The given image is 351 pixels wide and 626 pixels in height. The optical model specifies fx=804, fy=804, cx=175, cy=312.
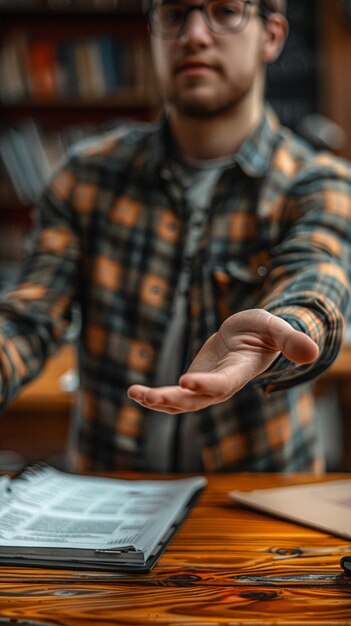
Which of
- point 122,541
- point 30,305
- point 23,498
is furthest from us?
point 30,305

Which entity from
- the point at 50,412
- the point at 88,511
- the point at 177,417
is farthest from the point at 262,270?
the point at 50,412

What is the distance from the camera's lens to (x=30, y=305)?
4.32 feet

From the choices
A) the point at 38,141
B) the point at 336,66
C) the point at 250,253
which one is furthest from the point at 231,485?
the point at 336,66

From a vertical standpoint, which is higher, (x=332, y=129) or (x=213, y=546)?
(x=213, y=546)

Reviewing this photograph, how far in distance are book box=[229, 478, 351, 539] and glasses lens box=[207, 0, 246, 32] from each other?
2.39 feet

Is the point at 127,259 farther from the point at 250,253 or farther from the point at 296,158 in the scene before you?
the point at 296,158

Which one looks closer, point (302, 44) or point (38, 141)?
point (38, 141)

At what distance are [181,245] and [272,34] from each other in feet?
1.30

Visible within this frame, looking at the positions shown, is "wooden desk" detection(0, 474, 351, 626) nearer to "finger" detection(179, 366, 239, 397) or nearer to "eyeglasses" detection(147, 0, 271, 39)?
"finger" detection(179, 366, 239, 397)

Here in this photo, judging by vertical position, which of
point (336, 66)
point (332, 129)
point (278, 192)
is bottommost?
point (332, 129)

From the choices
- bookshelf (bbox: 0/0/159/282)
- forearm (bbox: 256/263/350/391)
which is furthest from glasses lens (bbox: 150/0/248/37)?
bookshelf (bbox: 0/0/159/282)

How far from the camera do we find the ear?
137 centimetres

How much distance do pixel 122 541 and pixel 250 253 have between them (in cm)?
74

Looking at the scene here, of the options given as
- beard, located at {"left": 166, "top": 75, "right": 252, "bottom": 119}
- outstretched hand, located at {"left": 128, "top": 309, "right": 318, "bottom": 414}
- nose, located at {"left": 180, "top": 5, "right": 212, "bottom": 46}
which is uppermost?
nose, located at {"left": 180, "top": 5, "right": 212, "bottom": 46}
